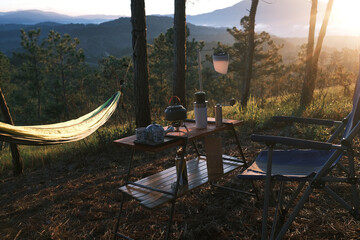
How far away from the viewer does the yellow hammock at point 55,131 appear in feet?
5.89

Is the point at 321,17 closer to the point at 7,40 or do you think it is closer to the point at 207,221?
the point at 207,221

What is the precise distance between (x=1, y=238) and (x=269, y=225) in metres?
1.86

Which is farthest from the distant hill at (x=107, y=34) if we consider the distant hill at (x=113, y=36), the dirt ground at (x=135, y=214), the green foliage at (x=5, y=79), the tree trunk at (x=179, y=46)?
the dirt ground at (x=135, y=214)

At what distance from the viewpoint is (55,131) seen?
2.32 metres

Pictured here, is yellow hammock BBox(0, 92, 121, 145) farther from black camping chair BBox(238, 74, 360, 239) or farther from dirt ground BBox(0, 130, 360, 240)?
black camping chair BBox(238, 74, 360, 239)

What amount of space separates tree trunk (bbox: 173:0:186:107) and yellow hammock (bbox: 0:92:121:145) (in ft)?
6.38

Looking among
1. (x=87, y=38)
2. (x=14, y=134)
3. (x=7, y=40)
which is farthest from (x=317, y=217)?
(x=7, y=40)

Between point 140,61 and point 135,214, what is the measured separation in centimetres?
256

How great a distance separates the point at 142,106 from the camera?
444 centimetres

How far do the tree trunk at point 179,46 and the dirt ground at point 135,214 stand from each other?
225 centimetres

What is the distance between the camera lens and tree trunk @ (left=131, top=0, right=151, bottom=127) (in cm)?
410

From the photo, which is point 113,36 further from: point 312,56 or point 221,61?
point 221,61

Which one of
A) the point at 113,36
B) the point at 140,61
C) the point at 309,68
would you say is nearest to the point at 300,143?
the point at 140,61

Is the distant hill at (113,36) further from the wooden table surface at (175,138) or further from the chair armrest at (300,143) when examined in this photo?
the chair armrest at (300,143)
